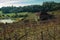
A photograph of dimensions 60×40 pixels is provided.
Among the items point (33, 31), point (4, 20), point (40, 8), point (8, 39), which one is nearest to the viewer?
point (8, 39)

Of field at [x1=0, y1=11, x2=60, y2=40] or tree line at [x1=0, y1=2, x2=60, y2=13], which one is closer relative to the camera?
field at [x1=0, y1=11, x2=60, y2=40]

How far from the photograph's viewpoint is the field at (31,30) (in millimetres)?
2488

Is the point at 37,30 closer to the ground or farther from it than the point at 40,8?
closer to the ground

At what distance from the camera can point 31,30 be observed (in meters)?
2.64

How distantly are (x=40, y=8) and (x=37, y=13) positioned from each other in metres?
0.13

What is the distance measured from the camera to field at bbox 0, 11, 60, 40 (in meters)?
2.49

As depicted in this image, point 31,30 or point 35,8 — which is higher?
point 35,8

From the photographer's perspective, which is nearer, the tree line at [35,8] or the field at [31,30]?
the field at [31,30]

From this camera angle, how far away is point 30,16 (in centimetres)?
294

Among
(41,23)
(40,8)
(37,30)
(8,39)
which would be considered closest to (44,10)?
(40,8)

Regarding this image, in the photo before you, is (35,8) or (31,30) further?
(35,8)

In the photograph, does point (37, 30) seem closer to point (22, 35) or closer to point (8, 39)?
point (22, 35)

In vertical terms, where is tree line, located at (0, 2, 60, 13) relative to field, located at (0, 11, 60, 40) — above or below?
above

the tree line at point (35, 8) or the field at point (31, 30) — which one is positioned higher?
the tree line at point (35, 8)
